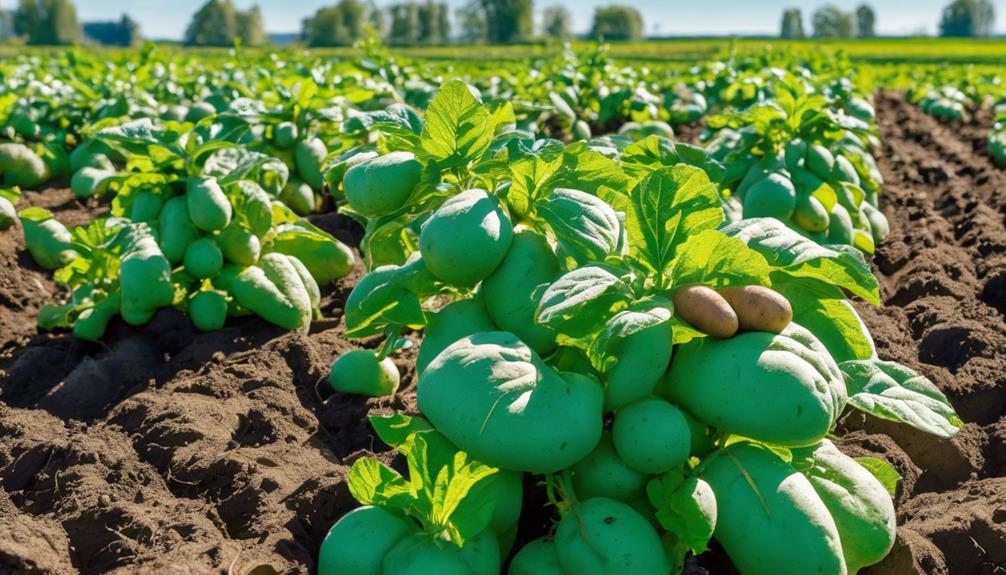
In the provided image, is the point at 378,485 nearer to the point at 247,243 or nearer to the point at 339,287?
the point at 247,243

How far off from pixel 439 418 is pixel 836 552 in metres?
0.91

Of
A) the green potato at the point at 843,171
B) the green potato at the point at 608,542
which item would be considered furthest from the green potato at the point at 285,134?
the green potato at the point at 608,542

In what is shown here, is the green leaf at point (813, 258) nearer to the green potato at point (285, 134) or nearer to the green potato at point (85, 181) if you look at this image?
the green potato at point (285, 134)

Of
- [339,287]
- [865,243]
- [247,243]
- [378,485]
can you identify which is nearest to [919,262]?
[865,243]

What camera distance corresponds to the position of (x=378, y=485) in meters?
2.11

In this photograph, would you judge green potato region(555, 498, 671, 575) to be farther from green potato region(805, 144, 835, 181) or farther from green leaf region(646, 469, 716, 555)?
green potato region(805, 144, 835, 181)

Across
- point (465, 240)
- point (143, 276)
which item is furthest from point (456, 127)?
point (143, 276)

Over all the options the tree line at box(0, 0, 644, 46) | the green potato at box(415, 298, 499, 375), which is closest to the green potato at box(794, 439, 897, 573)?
the green potato at box(415, 298, 499, 375)

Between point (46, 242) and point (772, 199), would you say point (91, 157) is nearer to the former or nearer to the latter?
point (46, 242)

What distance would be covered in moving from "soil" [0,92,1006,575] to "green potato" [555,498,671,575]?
0.32 meters

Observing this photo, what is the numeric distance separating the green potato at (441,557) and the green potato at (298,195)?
12.8ft

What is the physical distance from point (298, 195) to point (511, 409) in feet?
13.2

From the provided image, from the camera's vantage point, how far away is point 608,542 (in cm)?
191

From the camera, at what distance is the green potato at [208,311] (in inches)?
156
